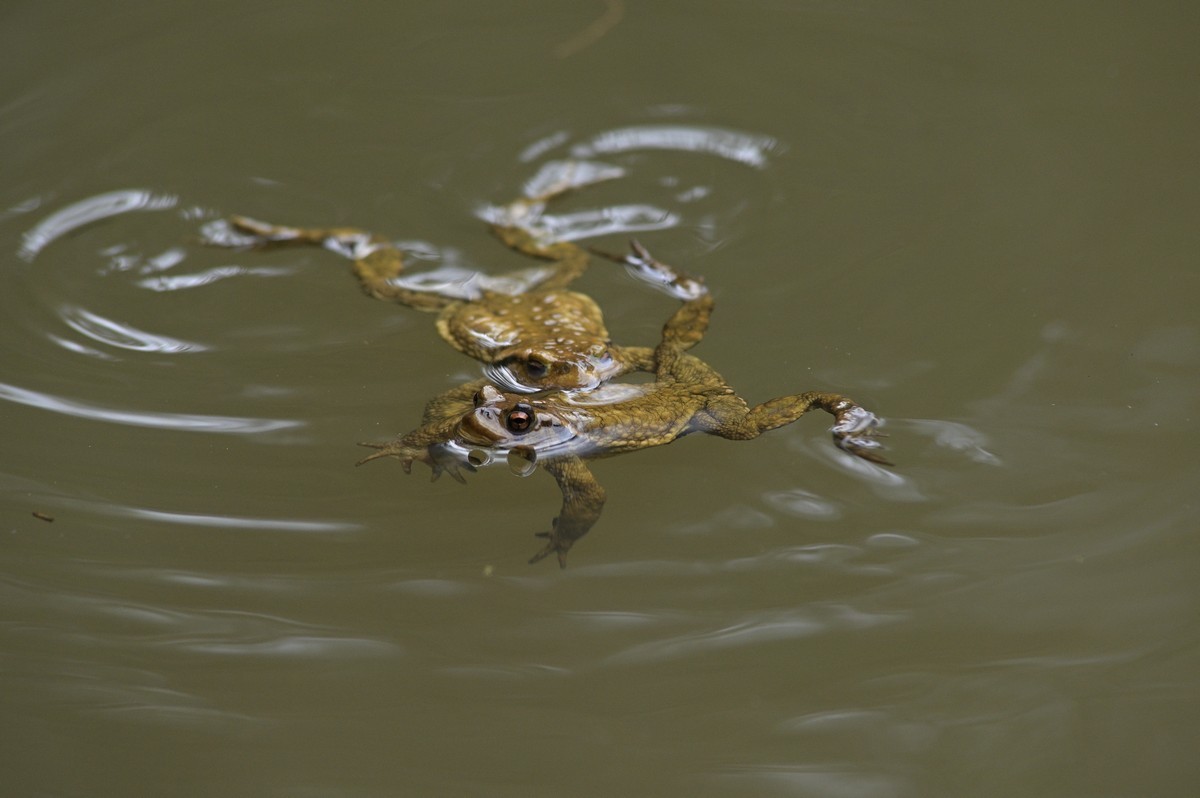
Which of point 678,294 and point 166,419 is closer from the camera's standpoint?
A: point 166,419

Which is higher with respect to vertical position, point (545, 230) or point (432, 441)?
point (545, 230)

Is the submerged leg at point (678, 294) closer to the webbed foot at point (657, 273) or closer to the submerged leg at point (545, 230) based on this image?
the webbed foot at point (657, 273)

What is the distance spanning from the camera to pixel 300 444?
3.89 metres

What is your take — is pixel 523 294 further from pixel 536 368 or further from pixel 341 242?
pixel 341 242

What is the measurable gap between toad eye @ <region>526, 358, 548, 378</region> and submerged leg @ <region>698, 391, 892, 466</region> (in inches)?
23.6

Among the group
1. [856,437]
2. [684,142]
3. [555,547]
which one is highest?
[684,142]

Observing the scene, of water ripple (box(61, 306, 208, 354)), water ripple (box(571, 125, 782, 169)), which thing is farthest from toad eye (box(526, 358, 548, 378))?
water ripple (box(571, 125, 782, 169))

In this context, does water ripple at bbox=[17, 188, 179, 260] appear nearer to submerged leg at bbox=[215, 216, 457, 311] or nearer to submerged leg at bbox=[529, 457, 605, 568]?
submerged leg at bbox=[215, 216, 457, 311]

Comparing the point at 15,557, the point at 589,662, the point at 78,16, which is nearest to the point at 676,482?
the point at 589,662

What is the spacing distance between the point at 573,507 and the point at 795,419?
90 cm

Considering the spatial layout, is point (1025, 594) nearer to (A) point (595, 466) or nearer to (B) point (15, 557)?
(A) point (595, 466)

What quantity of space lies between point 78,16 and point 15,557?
3649 millimetres

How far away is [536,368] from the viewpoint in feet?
12.4

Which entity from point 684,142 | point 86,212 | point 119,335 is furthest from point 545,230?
point 86,212
